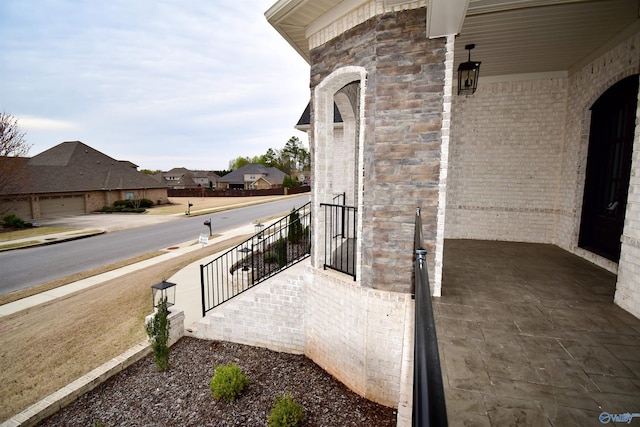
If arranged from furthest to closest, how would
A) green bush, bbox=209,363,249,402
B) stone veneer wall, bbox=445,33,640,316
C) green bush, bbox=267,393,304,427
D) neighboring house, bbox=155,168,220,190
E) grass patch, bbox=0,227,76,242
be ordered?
neighboring house, bbox=155,168,220,190 < grass patch, bbox=0,227,76,242 < stone veneer wall, bbox=445,33,640,316 < green bush, bbox=209,363,249,402 < green bush, bbox=267,393,304,427

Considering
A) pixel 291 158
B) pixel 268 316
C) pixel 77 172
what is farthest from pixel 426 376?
A: pixel 291 158

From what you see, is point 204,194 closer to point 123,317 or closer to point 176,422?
point 123,317

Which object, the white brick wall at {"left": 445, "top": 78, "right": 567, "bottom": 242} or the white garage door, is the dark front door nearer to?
the white brick wall at {"left": 445, "top": 78, "right": 567, "bottom": 242}

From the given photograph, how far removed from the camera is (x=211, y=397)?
539 centimetres

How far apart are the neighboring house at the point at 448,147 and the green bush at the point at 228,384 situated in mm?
1293

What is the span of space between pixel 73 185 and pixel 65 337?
29827 millimetres

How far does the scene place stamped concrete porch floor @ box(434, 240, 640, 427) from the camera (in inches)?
84.2

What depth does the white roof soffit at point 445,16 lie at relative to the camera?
10.3 feet

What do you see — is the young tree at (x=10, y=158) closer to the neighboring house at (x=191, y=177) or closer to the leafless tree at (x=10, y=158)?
the leafless tree at (x=10, y=158)

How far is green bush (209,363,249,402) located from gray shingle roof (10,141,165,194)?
3142 centimetres

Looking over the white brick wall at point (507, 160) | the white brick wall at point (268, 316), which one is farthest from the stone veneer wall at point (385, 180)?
the white brick wall at point (507, 160)

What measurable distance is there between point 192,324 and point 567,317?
7487 millimetres

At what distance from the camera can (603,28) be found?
15.2ft

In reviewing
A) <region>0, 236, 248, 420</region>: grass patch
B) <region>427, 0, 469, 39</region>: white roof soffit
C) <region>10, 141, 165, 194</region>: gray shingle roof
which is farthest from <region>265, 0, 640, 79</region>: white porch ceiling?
<region>10, 141, 165, 194</region>: gray shingle roof
